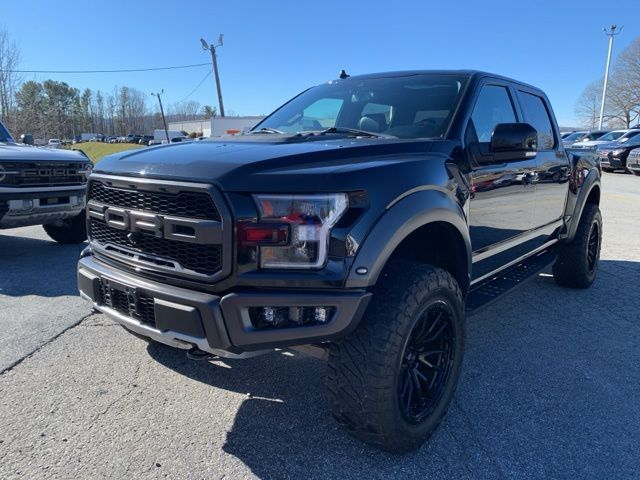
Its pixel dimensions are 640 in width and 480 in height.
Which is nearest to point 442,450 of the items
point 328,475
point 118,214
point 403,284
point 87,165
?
point 328,475

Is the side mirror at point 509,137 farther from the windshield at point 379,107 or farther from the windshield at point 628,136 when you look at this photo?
the windshield at point 628,136

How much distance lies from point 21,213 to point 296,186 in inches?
184

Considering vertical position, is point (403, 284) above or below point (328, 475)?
above

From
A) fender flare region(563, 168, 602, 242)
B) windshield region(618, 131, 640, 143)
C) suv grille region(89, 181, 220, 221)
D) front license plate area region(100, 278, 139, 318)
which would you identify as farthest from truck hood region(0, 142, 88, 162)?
windshield region(618, 131, 640, 143)

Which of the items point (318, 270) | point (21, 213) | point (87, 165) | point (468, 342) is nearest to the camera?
point (318, 270)

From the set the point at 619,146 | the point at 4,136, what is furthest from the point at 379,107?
the point at 619,146

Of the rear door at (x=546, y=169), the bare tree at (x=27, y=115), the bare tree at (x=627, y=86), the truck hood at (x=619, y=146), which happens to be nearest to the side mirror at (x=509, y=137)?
the rear door at (x=546, y=169)

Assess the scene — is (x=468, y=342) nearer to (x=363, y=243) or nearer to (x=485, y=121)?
(x=485, y=121)

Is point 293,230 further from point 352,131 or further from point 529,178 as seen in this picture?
point 529,178

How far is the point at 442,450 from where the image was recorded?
240cm

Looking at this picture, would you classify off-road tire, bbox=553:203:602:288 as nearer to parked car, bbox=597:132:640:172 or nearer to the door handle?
the door handle

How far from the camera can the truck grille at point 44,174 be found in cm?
538

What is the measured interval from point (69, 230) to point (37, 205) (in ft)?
3.80

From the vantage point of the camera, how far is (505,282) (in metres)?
3.69
